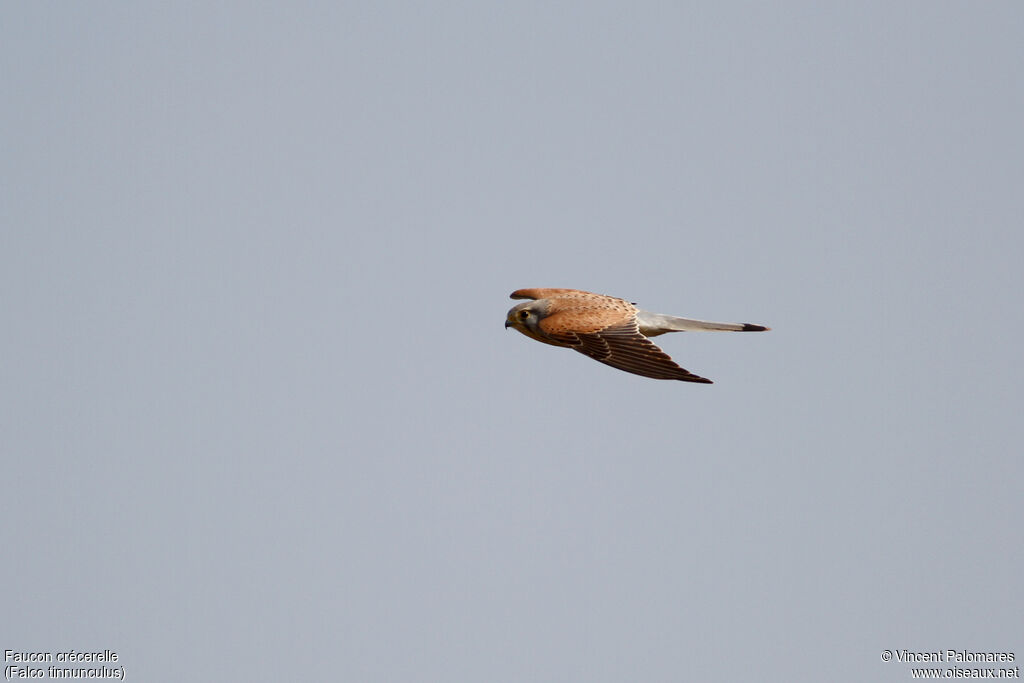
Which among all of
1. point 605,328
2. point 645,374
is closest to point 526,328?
point 605,328

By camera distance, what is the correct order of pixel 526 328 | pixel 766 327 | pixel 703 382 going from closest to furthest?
1. pixel 703 382
2. pixel 766 327
3. pixel 526 328

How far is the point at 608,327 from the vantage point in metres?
15.9

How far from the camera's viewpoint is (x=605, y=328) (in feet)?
52.1

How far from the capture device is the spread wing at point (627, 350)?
572 inches

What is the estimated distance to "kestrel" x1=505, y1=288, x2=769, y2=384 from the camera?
14922mm

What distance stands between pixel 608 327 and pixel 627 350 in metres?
0.67

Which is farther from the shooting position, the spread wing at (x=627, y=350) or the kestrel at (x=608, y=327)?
the kestrel at (x=608, y=327)

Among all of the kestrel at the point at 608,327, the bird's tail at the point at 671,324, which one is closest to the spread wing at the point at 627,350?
the kestrel at the point at 608,327

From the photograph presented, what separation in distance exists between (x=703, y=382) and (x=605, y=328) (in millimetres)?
2182

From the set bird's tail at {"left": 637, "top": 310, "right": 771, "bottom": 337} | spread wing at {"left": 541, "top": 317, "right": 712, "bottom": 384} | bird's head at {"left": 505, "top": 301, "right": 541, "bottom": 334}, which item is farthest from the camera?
bird's head at {"left": 505, "top": 301, "right": 541, "bottom": 334}

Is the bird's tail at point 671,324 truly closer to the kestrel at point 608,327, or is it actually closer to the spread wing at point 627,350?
the kestrel at point 608,327

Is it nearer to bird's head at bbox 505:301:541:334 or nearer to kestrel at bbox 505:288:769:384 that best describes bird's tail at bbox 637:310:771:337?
kestrel at bbox 505:288:769:384

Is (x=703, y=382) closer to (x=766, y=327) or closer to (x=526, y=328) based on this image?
(x=766, y=327)

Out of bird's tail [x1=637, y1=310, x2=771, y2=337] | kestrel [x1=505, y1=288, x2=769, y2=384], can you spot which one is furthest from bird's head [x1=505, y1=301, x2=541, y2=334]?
bird's tail [x1=637, y1=310, x2=771, y2=337]
